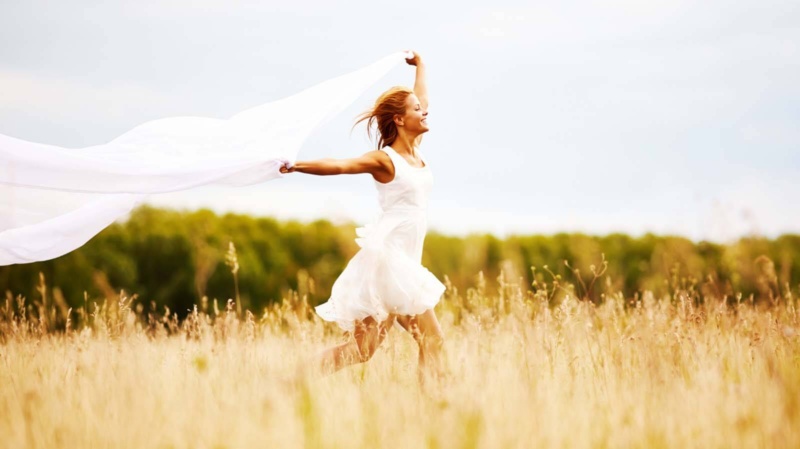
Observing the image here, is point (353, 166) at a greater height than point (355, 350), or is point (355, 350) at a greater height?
point (353, 166)

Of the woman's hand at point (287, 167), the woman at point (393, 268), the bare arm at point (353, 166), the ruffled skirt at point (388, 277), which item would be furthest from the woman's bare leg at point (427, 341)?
the woman's hand at point (287, 167)

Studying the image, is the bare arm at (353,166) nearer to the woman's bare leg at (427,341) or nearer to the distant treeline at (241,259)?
the woman's bare leg at (427,341)

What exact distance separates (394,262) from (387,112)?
107 centimetres

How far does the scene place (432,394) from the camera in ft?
16.4

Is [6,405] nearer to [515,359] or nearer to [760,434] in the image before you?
[515,359]

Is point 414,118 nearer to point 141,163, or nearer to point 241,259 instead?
point 141,163

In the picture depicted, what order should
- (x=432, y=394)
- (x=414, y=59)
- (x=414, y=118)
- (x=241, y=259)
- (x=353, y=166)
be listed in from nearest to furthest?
1. (x=432, y=394)
2. (x=353, y=166)
3. (x=414, y=118)
4. (x=414, y=59)
5. (x=241, y=259)

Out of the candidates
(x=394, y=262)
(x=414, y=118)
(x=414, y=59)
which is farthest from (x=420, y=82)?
(x=394, y=262)

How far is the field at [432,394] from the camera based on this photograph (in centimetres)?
436

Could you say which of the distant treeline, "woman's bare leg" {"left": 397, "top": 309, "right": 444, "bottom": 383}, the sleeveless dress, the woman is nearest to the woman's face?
the woman

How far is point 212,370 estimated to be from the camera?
6.20m

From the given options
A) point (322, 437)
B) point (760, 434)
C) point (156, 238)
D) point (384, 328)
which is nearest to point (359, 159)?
point (384, 328)

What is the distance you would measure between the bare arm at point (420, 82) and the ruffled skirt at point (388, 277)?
1073 mm

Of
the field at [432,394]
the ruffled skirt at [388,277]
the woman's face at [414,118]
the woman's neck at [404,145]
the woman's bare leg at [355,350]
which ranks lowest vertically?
the field at [432,394]
